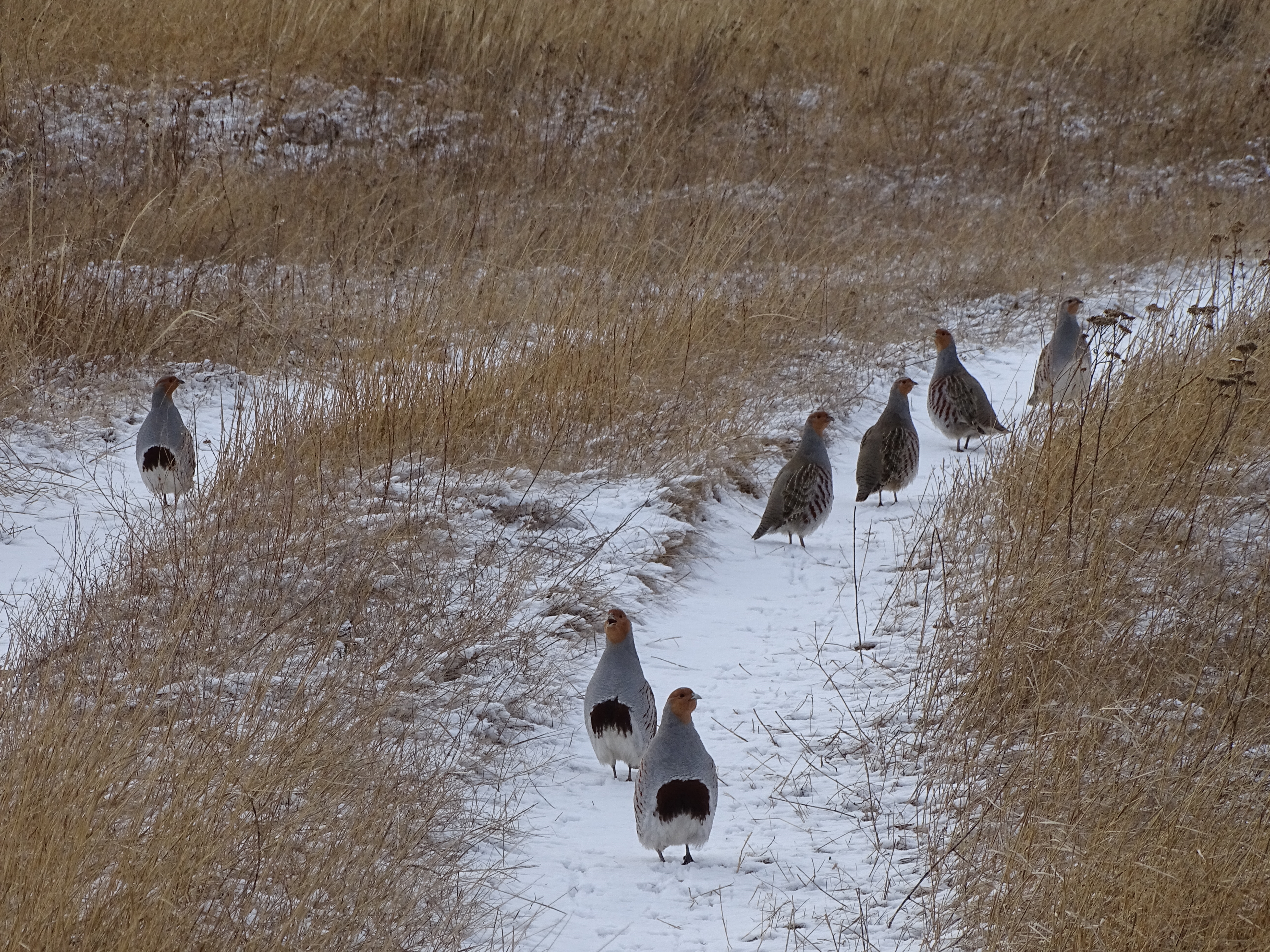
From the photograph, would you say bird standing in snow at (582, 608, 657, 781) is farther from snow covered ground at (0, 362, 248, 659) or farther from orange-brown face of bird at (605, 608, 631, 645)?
snow covered ground at (0, 362, 248, 659)

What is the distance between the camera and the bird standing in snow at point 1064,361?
7242mm

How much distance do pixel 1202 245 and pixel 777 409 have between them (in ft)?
18.3

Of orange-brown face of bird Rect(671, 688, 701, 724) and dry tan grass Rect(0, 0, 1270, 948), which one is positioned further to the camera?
orange-brown face of bird Rect(671, 688, 701, 724)

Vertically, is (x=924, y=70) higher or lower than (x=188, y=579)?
higher

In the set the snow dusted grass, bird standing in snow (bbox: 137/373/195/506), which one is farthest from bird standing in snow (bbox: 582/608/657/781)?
bird standing in snow (bbox: 137/373/195/506)

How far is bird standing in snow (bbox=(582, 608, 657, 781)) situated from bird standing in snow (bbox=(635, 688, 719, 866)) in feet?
1.21

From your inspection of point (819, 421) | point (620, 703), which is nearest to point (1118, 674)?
point (620, 703)

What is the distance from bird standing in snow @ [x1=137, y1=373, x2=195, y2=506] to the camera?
231 inches

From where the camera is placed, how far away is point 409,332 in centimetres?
689

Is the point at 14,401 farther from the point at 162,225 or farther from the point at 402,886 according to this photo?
the point at 402,886

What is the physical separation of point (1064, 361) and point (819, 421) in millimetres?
1993

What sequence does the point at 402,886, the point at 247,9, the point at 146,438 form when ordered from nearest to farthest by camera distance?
1. the point at 402,886
2. the point at 146,438
3. the point at 247,9

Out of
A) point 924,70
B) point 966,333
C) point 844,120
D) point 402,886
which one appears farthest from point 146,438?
point 924,70

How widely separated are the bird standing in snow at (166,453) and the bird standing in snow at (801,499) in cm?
283
